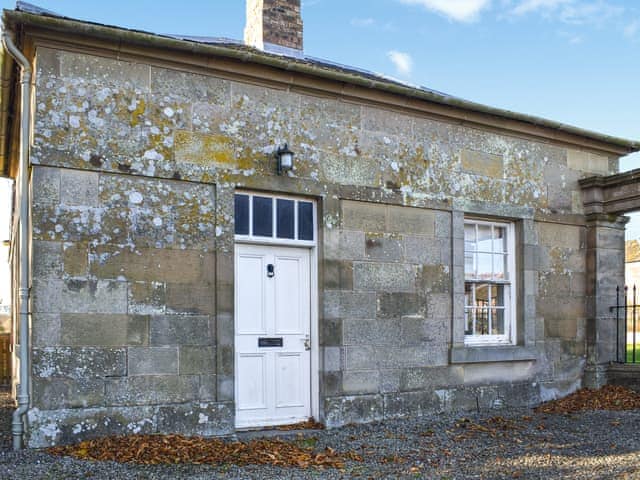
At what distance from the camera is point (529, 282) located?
979 cm

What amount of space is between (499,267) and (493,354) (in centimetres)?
134

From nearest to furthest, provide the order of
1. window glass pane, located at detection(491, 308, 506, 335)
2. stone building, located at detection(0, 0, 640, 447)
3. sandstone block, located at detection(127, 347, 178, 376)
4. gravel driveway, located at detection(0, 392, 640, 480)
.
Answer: gravel driveway, located at detection(0, 392, 640, 480)
stone building, located at detection(0, 0, 640, 447)
sandstone block, located at detection(127, 347, 178, 376)
window glass pane, located at detection(491, 308, 506, 335)

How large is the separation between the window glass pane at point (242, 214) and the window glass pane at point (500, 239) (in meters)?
4.00

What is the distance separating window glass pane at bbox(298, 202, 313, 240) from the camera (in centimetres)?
815

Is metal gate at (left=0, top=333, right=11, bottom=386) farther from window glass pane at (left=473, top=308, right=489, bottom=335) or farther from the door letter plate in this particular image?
window glass pane at (left=473, top=308, right=489, bottom=335)

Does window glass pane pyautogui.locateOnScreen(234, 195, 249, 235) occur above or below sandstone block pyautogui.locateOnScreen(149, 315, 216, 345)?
above

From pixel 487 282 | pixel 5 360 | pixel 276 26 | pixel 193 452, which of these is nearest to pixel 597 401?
pixel 487 282

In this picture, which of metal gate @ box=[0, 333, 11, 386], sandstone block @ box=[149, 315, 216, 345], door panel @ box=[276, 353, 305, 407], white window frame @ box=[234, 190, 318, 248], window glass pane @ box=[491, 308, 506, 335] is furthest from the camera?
metal gate @ box=[0, 333, 11, 386]

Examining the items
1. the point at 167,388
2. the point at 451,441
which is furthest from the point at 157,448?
the point at 451,441

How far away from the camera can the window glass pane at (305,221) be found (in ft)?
26.7

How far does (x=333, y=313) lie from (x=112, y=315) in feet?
8.47

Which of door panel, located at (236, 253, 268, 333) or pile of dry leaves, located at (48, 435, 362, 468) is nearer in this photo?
pile of dry leaves, located at (48, 435, 362, 468)

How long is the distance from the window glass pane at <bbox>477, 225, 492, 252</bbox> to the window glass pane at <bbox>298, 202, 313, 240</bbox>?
2.81 m

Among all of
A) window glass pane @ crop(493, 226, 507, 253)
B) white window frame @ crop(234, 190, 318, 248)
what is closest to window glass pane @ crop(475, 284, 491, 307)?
window glass pane @ crop(493, 226, 507, 253)
